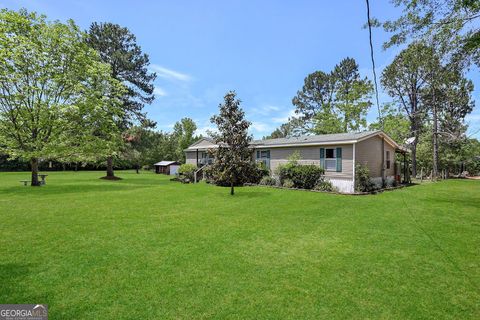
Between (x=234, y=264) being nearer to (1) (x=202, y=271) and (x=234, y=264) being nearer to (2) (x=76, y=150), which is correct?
(1) (x=202, y=271)

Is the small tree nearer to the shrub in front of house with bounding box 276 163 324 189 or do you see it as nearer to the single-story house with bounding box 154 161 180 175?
the shrub in front of house with bounding box 276 163 324 189

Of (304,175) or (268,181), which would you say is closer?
(304,175)

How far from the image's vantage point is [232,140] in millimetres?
14203

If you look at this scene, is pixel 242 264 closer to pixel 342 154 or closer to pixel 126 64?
A: pixel 342 154

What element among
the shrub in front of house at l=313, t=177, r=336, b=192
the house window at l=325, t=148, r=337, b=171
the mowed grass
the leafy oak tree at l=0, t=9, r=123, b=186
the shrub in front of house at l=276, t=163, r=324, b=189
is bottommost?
the mowed grass

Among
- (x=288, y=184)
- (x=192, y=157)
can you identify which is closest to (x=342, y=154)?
(x=288, y=184)

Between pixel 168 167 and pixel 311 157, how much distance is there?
28.8 m

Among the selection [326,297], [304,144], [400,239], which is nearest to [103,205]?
[326,297]

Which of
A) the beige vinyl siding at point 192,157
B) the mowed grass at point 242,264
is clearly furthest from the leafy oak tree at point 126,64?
the mowed grass at point 242,264

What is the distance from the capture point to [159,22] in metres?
10.9

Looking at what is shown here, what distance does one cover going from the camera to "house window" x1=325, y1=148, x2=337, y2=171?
682 inches

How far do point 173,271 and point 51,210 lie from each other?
806cm

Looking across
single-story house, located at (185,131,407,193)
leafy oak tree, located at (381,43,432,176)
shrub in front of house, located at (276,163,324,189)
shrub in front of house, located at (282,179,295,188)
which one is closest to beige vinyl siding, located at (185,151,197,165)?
single-story house, located at (185,131,407,193)

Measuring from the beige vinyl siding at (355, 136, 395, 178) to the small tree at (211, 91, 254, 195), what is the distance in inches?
309
